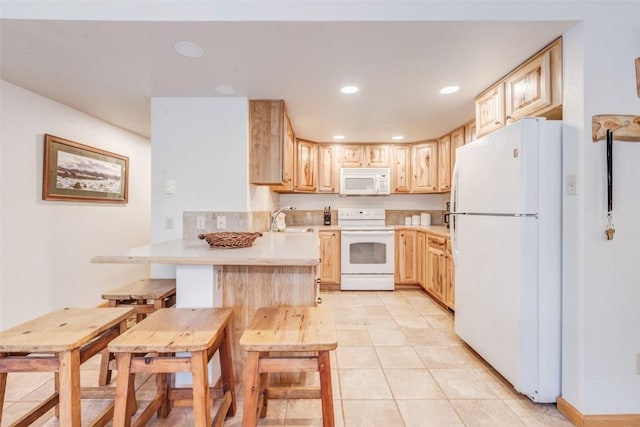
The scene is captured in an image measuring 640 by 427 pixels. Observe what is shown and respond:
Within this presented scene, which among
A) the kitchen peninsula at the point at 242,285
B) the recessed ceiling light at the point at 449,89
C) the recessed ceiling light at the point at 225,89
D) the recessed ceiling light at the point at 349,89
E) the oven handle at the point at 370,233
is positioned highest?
the recessed ceiling light at the point at 225,89

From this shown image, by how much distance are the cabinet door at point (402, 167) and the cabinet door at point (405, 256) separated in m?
0.69

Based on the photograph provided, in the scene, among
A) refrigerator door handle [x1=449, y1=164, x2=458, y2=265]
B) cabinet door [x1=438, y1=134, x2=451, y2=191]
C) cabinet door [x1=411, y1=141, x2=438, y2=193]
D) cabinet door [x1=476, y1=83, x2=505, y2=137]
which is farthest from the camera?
cabinet door [x1=411, y1=141, x2=438, y2=193]

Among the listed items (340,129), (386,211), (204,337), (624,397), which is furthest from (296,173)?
(624,397)

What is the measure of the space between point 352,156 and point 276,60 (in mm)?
2485

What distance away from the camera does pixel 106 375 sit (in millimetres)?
1838

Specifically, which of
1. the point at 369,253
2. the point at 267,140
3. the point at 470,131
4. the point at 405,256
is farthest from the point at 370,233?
the point at 267,140

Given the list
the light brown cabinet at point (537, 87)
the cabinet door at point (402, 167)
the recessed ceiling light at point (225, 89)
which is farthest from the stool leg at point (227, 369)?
the cabinet door at point (402, 167)

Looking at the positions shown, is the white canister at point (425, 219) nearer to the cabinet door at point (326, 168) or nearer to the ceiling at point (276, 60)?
the cabinet door at point (326, 168)

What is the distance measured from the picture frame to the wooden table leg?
80.2 inches

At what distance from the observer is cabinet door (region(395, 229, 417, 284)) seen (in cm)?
389

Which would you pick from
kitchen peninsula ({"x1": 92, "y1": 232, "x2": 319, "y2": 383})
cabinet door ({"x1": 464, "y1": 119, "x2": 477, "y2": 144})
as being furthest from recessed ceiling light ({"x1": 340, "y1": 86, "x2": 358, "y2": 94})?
cabinet door ({"x1": 464, "y1": 119, "x2": 477, "y2": 144})

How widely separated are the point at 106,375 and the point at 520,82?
10.7ft

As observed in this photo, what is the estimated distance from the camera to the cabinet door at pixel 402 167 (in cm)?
421

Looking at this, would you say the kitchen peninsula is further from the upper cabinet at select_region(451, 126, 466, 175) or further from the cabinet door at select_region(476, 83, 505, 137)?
the upper cabinet at select_region(451, 126, 466, 175)
